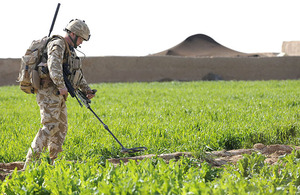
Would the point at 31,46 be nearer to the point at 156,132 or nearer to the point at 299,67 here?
the point at 156,132

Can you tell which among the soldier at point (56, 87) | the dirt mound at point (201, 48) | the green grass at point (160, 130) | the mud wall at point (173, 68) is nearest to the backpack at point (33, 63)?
the soldier at point (56, 87)

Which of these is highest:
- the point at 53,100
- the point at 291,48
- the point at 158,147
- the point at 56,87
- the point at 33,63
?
the point at 33,63

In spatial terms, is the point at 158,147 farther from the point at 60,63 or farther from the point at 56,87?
the point at 60,63

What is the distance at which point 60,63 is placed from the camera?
4.93 m

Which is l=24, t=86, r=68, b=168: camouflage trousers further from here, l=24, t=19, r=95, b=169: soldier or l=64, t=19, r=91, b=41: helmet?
l=64, t=19, r=91, b=41: helmet

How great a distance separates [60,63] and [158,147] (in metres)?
1.87

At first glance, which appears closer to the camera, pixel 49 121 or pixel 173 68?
pixel 49 121

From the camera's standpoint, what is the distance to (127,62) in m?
23.0

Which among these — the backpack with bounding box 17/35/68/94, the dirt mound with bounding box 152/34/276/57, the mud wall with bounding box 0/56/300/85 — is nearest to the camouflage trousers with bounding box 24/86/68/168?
the backpack with bounding box 17/35/68/94

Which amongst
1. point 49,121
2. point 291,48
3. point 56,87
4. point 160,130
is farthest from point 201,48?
point 49,121

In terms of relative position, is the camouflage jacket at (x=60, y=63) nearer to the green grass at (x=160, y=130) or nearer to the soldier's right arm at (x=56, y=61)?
the soldier's right arm at (x=56, y=61)

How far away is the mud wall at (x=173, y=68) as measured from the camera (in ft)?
73.3

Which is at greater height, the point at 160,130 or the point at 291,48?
the point at 291,48

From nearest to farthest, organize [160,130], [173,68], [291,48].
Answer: [160,130] < [173,68] < [291,48]
